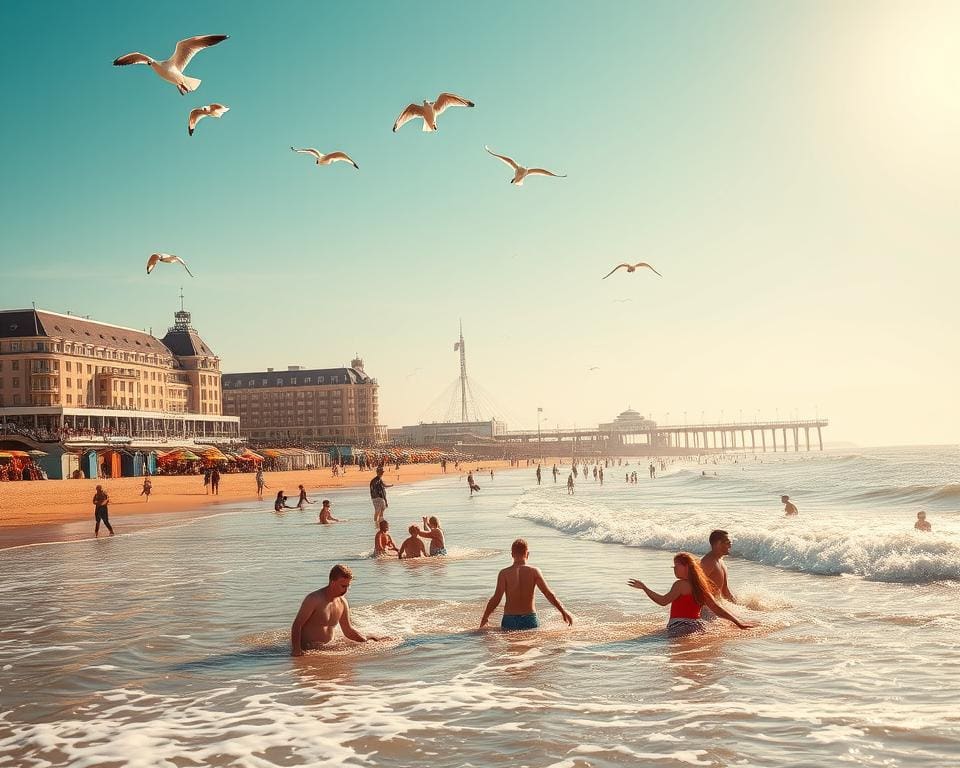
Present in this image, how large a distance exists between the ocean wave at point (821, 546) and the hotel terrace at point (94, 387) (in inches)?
2149

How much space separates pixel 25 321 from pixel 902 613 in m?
108

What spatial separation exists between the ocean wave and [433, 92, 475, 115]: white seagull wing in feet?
34.1

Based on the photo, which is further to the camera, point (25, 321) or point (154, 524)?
point (25, 321)

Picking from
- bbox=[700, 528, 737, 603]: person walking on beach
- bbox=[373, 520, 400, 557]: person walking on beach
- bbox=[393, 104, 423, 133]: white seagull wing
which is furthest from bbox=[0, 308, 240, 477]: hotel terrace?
bbox=[700, 528, 737, 603]: person walking on beach

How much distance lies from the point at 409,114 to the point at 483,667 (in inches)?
421

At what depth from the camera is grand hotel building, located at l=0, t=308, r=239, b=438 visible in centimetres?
8555

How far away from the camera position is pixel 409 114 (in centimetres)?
1534

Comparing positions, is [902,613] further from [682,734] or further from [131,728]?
[131,728]

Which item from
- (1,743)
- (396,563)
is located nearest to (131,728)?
(1,743)

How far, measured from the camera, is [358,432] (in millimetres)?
176250

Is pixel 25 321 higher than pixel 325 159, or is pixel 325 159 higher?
pixel 25 321

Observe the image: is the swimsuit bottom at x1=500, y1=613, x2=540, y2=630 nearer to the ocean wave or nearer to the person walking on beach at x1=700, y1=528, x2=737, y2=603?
the person walking on beach at x1=700, y1=528, x2=737, y2=603

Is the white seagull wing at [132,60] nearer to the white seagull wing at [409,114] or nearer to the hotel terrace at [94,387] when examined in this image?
the white seagull wing at [409,114]

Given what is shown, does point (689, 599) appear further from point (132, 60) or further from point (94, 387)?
point (94, 387)
